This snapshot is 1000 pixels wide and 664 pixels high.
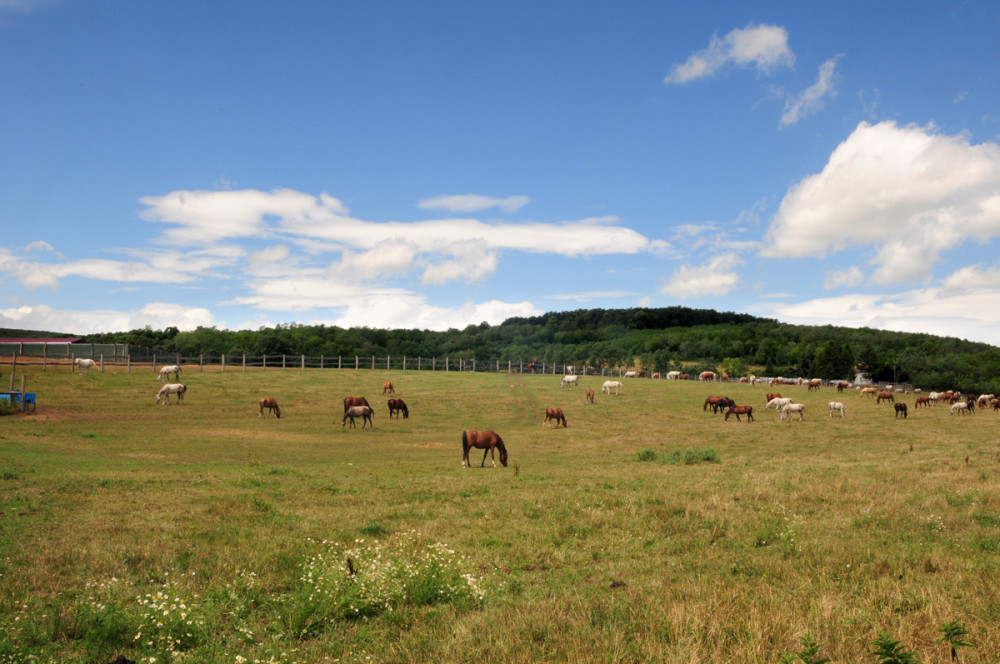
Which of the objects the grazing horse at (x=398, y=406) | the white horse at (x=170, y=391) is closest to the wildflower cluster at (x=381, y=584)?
the grazing horse at (x=398, y=406)

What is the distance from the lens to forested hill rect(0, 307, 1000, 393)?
112m

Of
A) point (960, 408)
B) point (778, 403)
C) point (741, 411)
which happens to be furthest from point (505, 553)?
point (960, 408)

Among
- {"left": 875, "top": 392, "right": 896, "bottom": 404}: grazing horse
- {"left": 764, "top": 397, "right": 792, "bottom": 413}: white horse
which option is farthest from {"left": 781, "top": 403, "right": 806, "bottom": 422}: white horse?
{"left": 875, "top": 392, "right": 896, "bottom": 404}: grazing horse

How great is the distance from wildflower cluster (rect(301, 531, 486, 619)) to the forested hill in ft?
300

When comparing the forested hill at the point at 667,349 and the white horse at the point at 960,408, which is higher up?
the forested hill at the point at 667,349

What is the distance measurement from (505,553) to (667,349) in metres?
132

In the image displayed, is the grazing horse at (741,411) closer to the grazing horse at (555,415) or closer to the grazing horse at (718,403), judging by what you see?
the grazing horse at (718,403)

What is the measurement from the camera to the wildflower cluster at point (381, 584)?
21.6 feet

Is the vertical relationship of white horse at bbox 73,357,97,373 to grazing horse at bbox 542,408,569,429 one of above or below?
above

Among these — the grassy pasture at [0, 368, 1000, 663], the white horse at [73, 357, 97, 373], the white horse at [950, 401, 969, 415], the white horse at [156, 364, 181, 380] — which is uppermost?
the white horse at [73, 357, 97, 373]

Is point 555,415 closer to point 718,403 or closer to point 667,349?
point 718,403

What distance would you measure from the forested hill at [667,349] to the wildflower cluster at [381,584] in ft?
300

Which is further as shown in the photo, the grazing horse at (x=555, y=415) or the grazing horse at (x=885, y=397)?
the grazing horse at (x=885, y=397)

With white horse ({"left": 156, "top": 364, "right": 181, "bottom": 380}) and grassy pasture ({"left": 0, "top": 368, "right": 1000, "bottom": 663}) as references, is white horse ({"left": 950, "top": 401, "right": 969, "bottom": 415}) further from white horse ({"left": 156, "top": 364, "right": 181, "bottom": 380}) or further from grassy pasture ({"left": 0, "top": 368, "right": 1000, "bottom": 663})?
white horse ({"left": 156, "top": 364, "right": 181, "bottom": 380})
